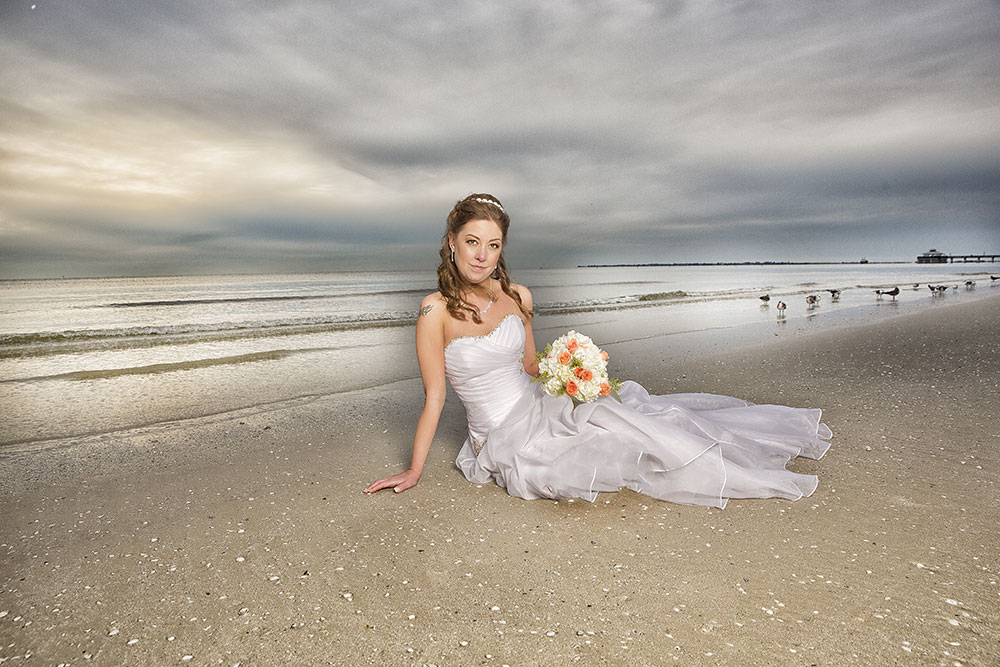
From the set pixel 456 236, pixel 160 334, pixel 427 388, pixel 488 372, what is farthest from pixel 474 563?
pixel 160 334

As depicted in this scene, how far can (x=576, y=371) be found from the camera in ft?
13.4

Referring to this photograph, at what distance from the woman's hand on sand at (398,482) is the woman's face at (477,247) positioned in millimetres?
1700

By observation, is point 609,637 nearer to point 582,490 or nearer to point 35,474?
point 582,490

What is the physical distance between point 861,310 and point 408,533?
19.8 m

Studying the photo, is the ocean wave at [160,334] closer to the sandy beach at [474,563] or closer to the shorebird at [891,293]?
the sandy beach at [474,563]

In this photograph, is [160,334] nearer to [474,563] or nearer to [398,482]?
[398,482]

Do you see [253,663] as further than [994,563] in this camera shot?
No

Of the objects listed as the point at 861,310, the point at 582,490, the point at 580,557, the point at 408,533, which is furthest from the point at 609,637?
the point at 861,310

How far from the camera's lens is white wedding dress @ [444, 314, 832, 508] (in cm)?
383

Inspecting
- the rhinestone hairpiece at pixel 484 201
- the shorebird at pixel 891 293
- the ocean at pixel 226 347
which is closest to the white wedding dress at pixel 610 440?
the rhinestone hairpiece at pixel 484 201

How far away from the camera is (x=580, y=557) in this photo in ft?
10.7

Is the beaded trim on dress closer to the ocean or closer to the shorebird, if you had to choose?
the ocean

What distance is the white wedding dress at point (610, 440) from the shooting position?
3832mm

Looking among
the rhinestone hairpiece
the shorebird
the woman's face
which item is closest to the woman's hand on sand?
the woman's face
